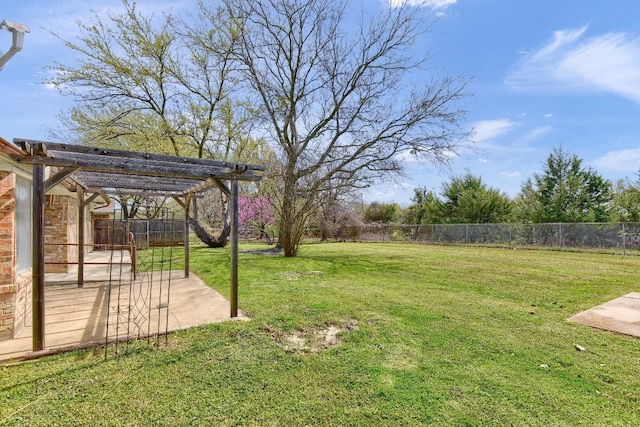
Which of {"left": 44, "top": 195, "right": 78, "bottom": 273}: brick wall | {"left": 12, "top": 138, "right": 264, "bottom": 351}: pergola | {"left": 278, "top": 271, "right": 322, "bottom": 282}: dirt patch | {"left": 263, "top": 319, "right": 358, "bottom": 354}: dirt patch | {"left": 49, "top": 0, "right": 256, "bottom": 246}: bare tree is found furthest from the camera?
{"left": 49, "top": 0, "right": 256, "bottom": 246}: bare tree

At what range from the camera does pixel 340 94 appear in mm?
12312

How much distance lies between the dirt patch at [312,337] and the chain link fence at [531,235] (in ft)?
46.1

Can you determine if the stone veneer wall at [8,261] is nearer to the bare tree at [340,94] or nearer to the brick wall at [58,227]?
the brick wall at [58,227]

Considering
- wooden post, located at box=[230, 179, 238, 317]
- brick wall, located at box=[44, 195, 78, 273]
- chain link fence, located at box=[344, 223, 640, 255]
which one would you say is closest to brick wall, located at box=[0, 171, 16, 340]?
wooden post, located at box=[230, 179, 238, 317]

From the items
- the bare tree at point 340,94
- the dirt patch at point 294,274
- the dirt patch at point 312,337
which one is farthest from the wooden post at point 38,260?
the bare tree at point 340,94

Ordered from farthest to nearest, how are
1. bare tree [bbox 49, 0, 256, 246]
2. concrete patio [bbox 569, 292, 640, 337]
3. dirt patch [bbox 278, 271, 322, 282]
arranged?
1. bare tree [bbox 49, 0, 256, 246]
2. dirt patch [bbox 278, 271, 322, 282]
3. concrete patio [bbox 569, 292, 640, 337]

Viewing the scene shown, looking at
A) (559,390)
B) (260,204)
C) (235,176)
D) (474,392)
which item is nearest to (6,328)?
(235,176)

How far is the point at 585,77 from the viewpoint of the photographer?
8.88 meters

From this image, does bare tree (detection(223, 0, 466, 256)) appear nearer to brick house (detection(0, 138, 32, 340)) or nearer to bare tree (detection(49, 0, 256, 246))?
bare tree (detection(49, 0, 256, 246))

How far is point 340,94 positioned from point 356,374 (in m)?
11.5

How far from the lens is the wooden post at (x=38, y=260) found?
9.93ft

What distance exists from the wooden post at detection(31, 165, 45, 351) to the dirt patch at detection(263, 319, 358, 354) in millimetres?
2328

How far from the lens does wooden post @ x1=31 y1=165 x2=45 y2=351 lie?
3027 mm

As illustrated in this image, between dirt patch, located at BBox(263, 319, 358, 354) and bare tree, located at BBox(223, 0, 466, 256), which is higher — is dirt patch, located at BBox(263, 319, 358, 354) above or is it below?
below
